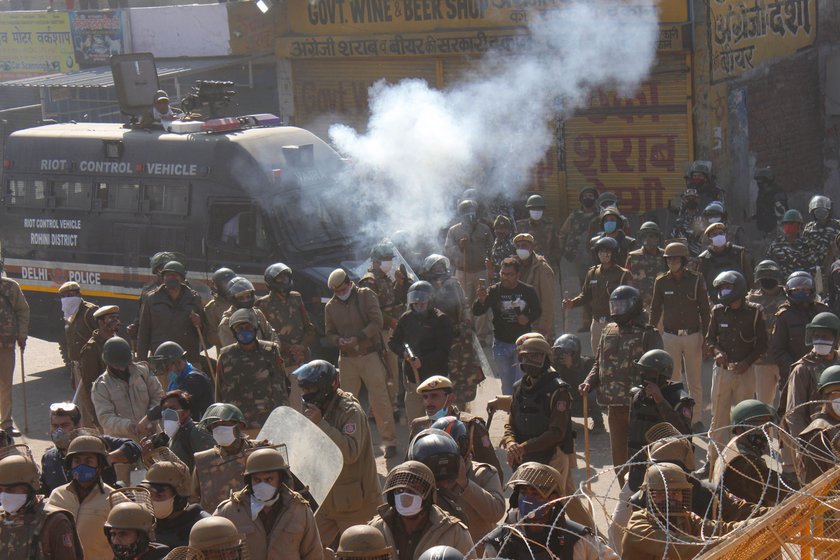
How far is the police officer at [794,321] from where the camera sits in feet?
32.2

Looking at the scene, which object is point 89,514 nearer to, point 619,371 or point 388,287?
point 619,371

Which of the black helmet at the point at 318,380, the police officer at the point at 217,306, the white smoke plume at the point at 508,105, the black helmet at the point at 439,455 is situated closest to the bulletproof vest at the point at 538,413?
the black helmet at the point at 318,380

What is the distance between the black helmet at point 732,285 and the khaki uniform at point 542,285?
73.1 inches

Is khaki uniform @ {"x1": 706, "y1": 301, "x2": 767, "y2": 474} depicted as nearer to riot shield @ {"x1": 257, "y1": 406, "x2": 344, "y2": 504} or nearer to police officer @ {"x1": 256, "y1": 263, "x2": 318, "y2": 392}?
police officer @ {"x1": 256, "y1": 263, "x2": 318, "y2": 392}

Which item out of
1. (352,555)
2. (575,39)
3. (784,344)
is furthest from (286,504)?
(575,39)

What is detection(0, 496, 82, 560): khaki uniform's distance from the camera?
19.6 ft

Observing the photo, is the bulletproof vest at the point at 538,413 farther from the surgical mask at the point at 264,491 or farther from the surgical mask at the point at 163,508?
the surgical mask at the point at 163,508

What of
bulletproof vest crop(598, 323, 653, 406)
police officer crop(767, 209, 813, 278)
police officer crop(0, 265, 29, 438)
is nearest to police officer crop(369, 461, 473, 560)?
bulletproof vest crop(598, 323, 653, 406)

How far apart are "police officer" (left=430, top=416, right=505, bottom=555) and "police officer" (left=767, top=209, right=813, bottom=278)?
21.0ft

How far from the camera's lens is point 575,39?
18.1 meters

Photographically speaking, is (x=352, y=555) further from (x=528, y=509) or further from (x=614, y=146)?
(x=614, y=146)

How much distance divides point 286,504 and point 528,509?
117cm

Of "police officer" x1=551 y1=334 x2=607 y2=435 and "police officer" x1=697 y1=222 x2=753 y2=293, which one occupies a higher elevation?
"police officer" x1=697 y1=222 x2=753 y2=293

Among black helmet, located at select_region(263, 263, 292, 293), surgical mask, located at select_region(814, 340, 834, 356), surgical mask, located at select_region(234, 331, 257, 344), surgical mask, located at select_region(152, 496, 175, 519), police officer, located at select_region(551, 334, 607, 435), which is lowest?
police officer, located at select_region(551, 334, 607, 435)
